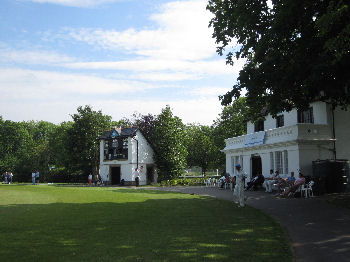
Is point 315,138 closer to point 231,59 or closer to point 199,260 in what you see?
point 231,59

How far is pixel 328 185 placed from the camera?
21547 mm

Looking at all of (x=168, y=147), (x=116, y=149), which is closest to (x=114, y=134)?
(x=116, y=149)

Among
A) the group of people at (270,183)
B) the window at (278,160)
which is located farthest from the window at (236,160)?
the window at (278,160)

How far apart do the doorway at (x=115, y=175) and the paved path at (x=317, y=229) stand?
41207 mm

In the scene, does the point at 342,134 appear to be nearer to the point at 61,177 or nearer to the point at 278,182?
the point at 278,182

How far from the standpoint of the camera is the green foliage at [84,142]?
60.3 m

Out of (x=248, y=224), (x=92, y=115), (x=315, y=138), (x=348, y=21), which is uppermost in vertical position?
(x=92, y=115)

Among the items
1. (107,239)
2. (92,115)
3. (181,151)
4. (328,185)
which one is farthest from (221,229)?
(92,115)

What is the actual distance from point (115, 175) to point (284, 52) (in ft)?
140

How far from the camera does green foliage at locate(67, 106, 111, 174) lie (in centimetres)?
6030

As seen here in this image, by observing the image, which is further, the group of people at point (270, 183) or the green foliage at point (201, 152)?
the green foliage at point (201, 152)

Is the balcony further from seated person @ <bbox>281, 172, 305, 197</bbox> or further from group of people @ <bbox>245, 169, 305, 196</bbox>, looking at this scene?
Result: seated person @ <bbox>281, 172, 305, 197</bbox>

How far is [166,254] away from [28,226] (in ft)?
18.7

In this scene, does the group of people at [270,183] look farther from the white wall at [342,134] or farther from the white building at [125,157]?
the white building at [125,157]
